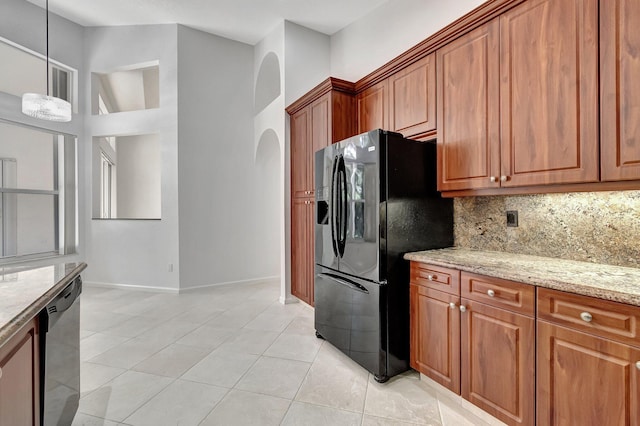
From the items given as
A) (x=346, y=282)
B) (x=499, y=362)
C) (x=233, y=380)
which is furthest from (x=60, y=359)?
(x=499, y=362)

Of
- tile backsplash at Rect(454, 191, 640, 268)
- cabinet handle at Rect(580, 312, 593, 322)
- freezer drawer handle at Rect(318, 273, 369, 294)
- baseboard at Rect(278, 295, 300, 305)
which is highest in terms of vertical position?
tile backsplash at Rect(454, 191, 640, 268)

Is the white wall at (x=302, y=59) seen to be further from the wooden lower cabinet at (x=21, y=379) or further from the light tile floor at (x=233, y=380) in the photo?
the wooden lower cabinet at (x=21, y=379)

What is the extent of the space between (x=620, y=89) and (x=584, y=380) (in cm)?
129

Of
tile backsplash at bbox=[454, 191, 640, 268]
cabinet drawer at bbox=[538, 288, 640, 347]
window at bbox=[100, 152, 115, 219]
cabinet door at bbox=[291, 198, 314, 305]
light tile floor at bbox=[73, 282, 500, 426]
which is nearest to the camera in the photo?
cabinet drawer at bbox=[538, 288, 640, 347]

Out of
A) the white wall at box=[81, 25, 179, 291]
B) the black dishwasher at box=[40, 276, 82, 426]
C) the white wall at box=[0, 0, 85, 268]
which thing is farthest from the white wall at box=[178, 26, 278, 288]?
the black dishwasher at box=[40, 276, 82, 426]

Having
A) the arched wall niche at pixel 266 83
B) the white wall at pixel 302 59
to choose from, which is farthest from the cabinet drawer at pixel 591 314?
the arched wall niche at pixel 266 83

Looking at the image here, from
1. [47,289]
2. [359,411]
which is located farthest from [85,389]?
[359,411]

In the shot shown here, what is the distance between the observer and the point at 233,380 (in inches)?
85.9

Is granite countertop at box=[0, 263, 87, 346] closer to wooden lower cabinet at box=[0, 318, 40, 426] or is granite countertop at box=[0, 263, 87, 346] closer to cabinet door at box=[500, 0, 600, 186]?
wooden lower cabinet at box=[0, 318, 40, 426]

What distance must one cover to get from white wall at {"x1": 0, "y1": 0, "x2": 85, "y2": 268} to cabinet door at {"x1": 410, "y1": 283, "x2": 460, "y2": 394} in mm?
4883

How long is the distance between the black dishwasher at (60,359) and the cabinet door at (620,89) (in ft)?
→ 8.33

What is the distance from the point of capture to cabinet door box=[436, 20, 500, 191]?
6.34ft

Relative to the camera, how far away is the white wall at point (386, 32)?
291 centimetres

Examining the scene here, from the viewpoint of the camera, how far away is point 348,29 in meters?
4.00
